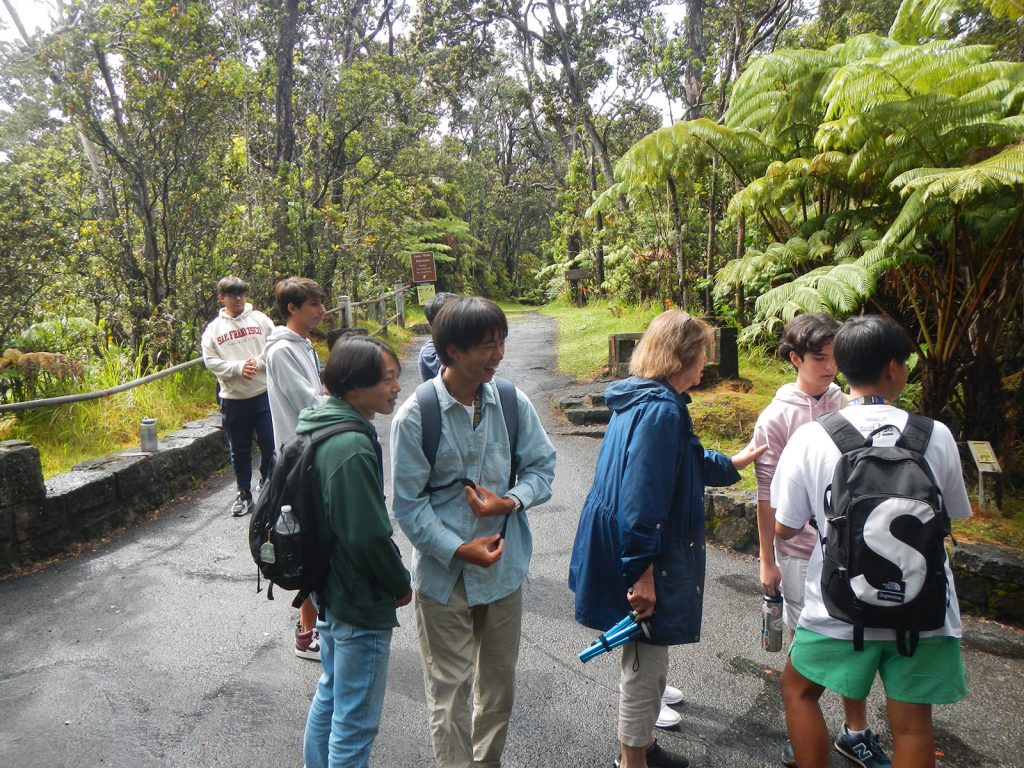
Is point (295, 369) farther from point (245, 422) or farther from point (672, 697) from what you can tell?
point (672, 697)

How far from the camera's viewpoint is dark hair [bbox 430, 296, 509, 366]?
7.48ft

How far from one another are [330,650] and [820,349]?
217cm

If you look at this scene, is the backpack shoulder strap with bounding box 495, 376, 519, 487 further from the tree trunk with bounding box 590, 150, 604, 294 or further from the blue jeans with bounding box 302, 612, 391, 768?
the tree trunk with bounding box 590, 150, 604, 294

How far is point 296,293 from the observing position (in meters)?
3.78

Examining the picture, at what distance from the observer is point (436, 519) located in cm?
235

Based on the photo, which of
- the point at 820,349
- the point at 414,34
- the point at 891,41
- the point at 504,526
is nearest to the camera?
the point at 504,526

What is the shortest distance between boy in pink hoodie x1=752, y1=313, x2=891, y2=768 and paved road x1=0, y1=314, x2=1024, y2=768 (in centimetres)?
32

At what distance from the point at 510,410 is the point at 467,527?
17.4 inches

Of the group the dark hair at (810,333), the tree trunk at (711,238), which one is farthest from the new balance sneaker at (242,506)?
the tree trunk at (711,238)

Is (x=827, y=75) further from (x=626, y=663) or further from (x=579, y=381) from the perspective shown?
(x=626, y=663)

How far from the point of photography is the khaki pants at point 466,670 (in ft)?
7.66

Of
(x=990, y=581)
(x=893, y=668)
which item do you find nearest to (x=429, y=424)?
(x=893, y=668)

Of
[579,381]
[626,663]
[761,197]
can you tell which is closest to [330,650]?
[626,663]

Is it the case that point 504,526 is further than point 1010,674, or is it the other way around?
point 1010,674
